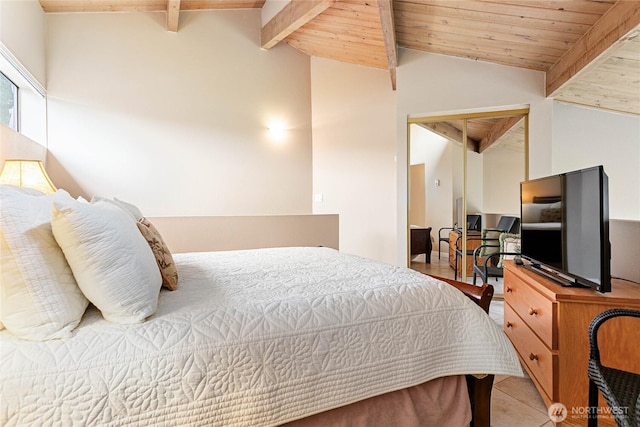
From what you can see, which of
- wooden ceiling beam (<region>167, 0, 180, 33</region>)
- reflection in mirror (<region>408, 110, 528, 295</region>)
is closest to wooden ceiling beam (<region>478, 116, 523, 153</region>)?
reflection in mirror (<region>408, 110, 528, 295</region>)

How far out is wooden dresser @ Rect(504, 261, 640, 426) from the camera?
1.42 meters

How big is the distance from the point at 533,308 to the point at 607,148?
11.5ft

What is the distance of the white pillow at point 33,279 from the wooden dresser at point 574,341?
74.7 inches

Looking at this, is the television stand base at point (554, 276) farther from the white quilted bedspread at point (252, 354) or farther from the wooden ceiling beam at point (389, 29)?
the wooden ceiling beam at point (389, 29)

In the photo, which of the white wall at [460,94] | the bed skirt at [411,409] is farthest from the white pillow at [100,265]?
the white wall at [460,94]

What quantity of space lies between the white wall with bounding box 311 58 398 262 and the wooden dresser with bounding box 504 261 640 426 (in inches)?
97.1

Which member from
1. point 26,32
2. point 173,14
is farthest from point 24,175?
point 173,14

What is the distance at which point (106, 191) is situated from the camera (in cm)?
330

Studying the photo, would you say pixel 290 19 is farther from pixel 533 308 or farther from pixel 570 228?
pixel 533 308

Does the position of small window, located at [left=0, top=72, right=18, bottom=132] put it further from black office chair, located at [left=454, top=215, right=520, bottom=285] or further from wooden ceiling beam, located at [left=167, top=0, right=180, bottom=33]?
black office chair, located at [left=454, top=215, right=520, bottom=285]

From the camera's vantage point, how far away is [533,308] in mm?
1786

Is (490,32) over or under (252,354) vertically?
over

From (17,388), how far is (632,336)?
215 cm

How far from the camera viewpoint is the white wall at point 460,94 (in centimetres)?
336
